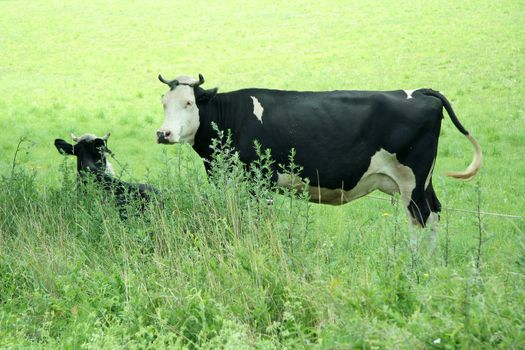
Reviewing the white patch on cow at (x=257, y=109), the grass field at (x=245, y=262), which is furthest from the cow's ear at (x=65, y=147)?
the white patch on cow at (x=257, y=109)

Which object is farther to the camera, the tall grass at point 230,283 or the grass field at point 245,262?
the grass field at point 245,262

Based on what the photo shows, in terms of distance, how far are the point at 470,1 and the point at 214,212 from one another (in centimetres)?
3286

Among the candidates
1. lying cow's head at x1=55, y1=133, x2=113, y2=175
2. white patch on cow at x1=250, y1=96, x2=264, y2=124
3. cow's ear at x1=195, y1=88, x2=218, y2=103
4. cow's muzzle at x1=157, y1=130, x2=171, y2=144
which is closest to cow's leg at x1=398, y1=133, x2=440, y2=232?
white patch on cow at x1=250, y1=96, x2=264, y2=124

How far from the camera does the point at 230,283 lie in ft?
22.5

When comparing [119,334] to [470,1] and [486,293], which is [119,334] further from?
[470,1]

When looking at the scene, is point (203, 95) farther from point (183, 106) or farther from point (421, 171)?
point (421, 171)

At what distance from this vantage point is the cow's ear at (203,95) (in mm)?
10570

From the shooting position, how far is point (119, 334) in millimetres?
6418

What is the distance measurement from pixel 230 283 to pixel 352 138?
3.69 metres

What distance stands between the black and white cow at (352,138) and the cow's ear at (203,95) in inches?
11.2

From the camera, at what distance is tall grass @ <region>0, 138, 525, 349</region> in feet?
17.9

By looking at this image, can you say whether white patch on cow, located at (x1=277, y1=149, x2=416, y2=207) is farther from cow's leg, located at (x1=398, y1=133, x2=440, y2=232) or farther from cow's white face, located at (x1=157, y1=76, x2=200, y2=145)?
cow's white face, located at (x1=157, y1=76, x2=200, y2=145)

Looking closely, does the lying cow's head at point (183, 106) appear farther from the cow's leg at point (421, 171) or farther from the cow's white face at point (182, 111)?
the cow's leg at point (421, 171)

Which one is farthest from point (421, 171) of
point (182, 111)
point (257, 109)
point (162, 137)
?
point (162, 137)
